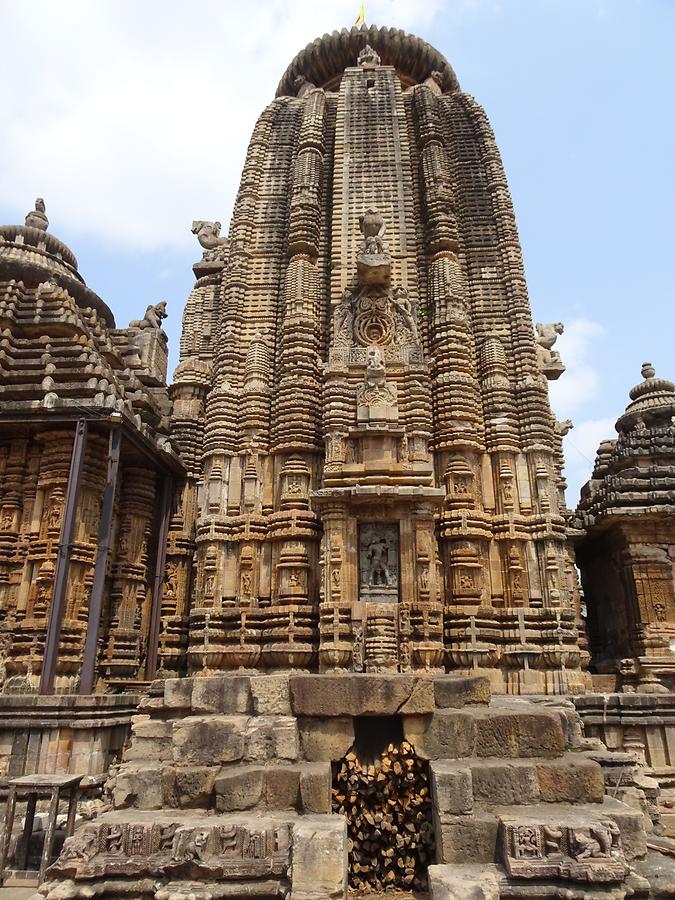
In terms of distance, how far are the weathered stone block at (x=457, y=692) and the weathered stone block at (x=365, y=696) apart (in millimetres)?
421

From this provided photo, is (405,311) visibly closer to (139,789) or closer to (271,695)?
(271,695)

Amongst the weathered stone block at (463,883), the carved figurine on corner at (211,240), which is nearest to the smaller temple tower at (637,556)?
the weathered stone block at (463,883)

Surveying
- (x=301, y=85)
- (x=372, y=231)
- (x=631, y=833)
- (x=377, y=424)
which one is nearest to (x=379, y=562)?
(x=377, y=424)

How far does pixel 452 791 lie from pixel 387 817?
957 mm

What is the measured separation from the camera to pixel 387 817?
6.90 meters

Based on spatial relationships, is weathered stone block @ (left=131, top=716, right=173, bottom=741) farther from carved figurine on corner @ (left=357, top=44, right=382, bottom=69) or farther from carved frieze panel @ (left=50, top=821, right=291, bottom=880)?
carved figurine on corner @ (left=357, top=44, right=382, bottom=69)

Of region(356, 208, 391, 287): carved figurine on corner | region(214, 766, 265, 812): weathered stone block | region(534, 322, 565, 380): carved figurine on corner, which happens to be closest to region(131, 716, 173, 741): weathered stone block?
region(214, 766, 265, 812): weathered stone block

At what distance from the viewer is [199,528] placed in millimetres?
14617

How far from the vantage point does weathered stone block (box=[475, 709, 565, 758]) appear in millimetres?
6980

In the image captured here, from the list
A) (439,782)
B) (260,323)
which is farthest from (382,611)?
(260,323)

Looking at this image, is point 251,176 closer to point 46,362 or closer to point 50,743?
point 46,362

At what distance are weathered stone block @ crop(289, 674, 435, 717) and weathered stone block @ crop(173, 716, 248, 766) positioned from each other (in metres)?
0.73

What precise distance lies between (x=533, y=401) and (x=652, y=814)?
888 cm

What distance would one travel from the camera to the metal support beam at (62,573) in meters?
10.9
